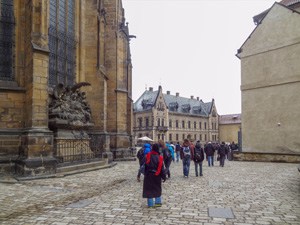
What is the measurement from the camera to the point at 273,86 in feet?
77.3

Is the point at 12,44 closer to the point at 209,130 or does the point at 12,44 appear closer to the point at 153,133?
the point at 153,133

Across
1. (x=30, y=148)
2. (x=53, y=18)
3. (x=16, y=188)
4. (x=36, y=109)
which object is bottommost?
(x=16, y=188)

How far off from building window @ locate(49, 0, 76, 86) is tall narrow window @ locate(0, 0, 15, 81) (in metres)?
2.60

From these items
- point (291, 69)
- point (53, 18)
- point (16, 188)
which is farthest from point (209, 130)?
point (16, 188)

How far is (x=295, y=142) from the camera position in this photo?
71.2 feet

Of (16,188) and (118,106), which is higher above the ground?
(118,106)

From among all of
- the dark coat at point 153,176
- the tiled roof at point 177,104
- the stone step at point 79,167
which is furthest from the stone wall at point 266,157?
the tiled roof at point 177,104

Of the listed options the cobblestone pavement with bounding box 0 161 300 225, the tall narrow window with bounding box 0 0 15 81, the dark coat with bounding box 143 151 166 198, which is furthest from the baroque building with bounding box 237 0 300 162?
the tall narrow window with bounding box 0 0 15 81

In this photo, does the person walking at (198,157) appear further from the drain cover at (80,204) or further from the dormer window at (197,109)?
the dormer window at (197,109)

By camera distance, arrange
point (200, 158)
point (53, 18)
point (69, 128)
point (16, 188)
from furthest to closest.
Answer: point (53, 18) → point (69, 128) → point (200, 158) → point (16, 188)

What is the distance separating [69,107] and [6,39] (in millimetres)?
4253

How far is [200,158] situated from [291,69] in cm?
1369

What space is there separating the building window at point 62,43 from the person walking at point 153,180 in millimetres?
10357

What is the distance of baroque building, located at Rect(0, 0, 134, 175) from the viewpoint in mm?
12016
